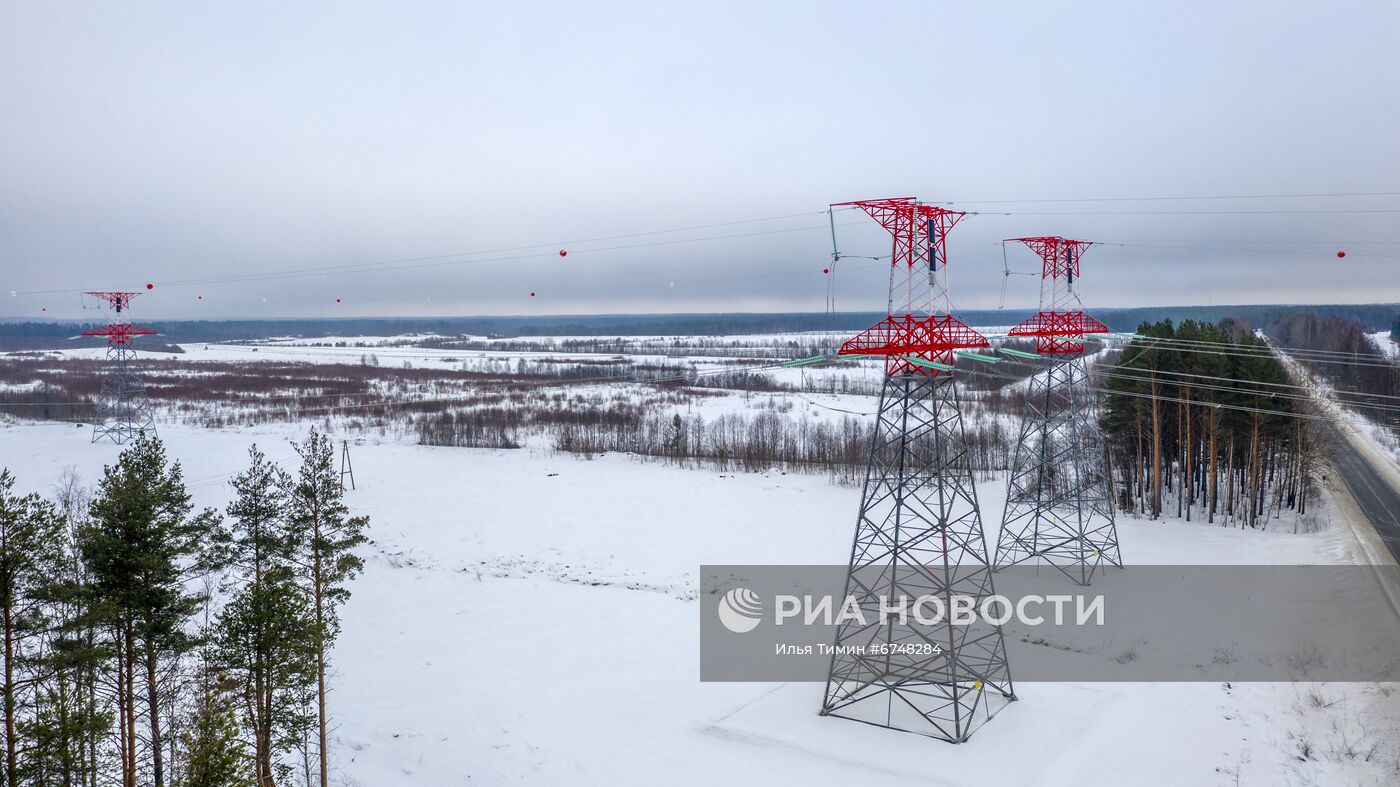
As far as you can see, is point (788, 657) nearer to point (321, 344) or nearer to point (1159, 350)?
point (1159, 350)

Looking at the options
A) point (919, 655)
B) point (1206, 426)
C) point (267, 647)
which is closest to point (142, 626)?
point (267, 647)

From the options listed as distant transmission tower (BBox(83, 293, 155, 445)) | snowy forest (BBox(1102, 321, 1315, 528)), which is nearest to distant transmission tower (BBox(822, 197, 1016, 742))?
snowy forest (BBox(1102, 321, 1315, 528))

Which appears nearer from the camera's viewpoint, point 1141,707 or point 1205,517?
point 1141,707

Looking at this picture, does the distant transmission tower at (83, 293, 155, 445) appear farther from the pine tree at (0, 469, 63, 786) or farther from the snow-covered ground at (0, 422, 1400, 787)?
the pine tree at (0, 469, 63, 786)

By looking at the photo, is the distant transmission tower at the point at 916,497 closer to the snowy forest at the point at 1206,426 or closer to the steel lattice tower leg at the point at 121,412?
the snowy forest at the point at 1206,426

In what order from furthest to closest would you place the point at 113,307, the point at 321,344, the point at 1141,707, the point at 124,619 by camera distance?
the point at 321,344, the point at 113,307, the point at 1141,707, the point at 124,619

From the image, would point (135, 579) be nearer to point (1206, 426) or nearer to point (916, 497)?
point (916, 497)

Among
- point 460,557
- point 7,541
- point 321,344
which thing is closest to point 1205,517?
point 460,557
